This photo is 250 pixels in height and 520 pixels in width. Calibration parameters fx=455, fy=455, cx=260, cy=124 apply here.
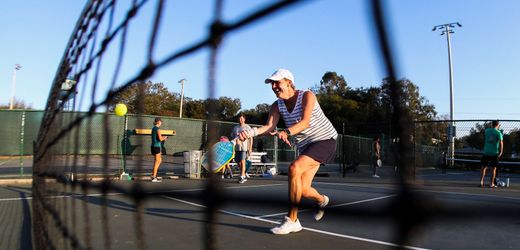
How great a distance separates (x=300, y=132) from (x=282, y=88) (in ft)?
1.34

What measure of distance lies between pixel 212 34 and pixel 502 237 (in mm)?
3909

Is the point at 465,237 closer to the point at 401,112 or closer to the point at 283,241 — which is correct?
the point at 283,241

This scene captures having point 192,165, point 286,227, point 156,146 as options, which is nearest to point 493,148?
point 192,165

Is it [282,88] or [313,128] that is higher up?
[282,88]

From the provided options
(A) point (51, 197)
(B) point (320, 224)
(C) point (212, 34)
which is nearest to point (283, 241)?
(B) point (320, 224)

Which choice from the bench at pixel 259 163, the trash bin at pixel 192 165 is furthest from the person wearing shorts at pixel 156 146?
the bench at pixel 259 163

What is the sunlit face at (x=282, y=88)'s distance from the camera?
12.8ft

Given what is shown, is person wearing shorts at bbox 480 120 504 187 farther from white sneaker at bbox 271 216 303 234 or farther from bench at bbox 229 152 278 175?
white sneaker at bbox 271 216 303 234

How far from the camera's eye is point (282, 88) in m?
3.91

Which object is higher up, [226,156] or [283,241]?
[226,156]

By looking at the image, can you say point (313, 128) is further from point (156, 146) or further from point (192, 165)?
point (192, 165)

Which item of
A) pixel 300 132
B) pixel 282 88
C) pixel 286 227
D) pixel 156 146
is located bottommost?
pixel 286 227

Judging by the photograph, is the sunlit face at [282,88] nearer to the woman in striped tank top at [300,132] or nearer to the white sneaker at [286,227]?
the woman in striped tank top at [300,132]

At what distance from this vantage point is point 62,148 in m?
3.59
